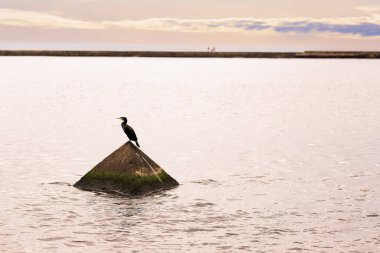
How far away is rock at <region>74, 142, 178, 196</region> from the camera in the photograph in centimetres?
1931

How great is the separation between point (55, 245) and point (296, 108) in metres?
49.9

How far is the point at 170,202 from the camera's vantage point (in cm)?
1900

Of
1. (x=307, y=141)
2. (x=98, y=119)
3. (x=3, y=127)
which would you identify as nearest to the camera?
(x=307, y=141)

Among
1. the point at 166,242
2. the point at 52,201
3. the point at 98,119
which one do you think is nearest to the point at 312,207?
the point at 166,242

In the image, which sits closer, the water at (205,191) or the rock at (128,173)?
the water at (205,191)

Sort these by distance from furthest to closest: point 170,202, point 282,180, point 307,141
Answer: point 307,141 → point 282,180 → point 170,202

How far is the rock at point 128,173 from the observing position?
19312 millimetres

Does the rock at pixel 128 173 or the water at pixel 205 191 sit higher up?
the rock at pixel 128 173

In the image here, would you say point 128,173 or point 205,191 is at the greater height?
point 128,173

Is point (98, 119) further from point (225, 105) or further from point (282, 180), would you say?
point (282, 180)

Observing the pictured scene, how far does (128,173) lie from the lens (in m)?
19.4

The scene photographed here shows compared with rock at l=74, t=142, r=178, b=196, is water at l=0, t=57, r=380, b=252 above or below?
below

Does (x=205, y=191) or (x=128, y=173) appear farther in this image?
(x=205, y=191)

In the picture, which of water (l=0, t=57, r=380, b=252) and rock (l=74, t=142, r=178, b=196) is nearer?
water (l=0, t=57, r=380, b=252)
